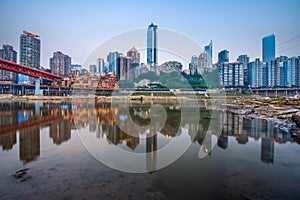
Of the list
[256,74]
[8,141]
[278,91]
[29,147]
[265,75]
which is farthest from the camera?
[256,74]

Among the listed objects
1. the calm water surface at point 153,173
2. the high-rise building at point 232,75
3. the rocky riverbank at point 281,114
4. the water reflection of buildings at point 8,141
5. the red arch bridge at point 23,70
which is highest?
the high-rise building at point 232,75

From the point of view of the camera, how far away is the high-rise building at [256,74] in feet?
486

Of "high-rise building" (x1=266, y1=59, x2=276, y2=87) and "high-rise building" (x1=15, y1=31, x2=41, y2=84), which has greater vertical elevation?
"high-rise building" (x1=15, y1=31, x2=41, y2=84)

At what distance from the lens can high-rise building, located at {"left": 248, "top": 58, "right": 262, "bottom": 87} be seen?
148250 millimetres

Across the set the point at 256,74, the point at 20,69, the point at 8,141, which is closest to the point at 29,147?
the point at 8,141

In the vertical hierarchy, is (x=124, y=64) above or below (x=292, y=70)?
above

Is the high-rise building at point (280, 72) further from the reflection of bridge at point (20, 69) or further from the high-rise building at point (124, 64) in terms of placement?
the reflection of bridge at point (20, 69)

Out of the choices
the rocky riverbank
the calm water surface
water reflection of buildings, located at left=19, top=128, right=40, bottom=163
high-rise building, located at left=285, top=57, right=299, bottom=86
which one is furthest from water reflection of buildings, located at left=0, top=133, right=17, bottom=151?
high-rise building, located at left=285, top=57, right=299, bottom=86

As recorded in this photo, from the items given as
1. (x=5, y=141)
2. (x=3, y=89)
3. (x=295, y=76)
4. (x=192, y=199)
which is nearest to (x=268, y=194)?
(x=192, y=199)

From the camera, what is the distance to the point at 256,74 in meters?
151

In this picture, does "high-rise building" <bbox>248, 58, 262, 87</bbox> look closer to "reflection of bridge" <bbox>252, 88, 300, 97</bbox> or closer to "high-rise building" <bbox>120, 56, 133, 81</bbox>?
"reflection of bridge" <bbox>252, 88, 300, 97</bbox>

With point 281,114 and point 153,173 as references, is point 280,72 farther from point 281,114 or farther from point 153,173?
point 153,173

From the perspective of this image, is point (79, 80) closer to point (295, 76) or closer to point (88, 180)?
point (88, 180)

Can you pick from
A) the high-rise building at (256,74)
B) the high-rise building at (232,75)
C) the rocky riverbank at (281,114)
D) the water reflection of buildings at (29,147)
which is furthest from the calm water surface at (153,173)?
the high-rise building at (256,74)
